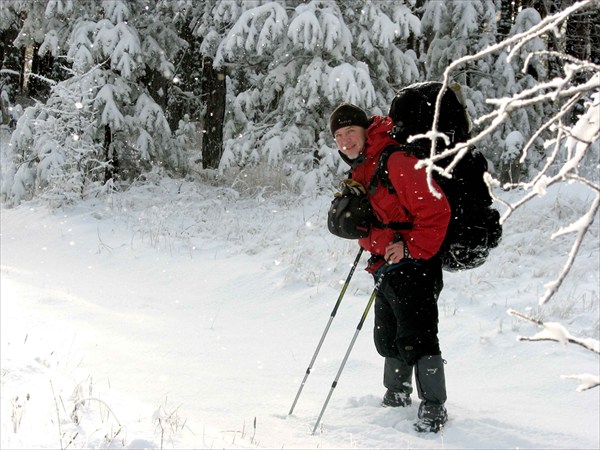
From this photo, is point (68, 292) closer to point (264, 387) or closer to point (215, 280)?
point (215, 280)

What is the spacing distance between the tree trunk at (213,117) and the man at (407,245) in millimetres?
12575

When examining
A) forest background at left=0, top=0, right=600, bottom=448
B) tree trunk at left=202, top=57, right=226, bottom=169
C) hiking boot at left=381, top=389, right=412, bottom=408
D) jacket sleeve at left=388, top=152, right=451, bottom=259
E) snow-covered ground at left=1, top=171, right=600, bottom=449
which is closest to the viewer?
snow-covered ground at left=1, top=171, right=600, bottom=449

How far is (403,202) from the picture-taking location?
4051mm

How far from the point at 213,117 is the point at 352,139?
12.9 meters

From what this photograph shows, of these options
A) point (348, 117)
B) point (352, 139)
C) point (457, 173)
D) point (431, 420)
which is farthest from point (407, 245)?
point (431, 420)

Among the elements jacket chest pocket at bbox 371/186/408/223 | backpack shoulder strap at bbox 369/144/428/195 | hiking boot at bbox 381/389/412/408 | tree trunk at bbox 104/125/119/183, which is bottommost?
tree trunk at bbox 104/125/119/183

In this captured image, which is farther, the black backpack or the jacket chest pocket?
the jacket chest pocket

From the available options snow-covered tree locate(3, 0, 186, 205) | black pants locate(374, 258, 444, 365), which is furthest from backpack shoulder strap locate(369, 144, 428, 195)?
snow-covered tree locate(3, 0, 186, 205)

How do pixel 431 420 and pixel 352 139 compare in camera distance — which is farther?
pixel 352 139

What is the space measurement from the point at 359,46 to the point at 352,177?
9463 millimetres

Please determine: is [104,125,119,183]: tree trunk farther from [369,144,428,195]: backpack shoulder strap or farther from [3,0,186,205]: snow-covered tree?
[369,144,428,195]: backpack shoulder strap

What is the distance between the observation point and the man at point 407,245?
393 centimetres

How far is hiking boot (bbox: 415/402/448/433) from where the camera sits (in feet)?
13.4

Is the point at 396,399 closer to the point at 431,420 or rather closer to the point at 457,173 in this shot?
the point at 431,420
